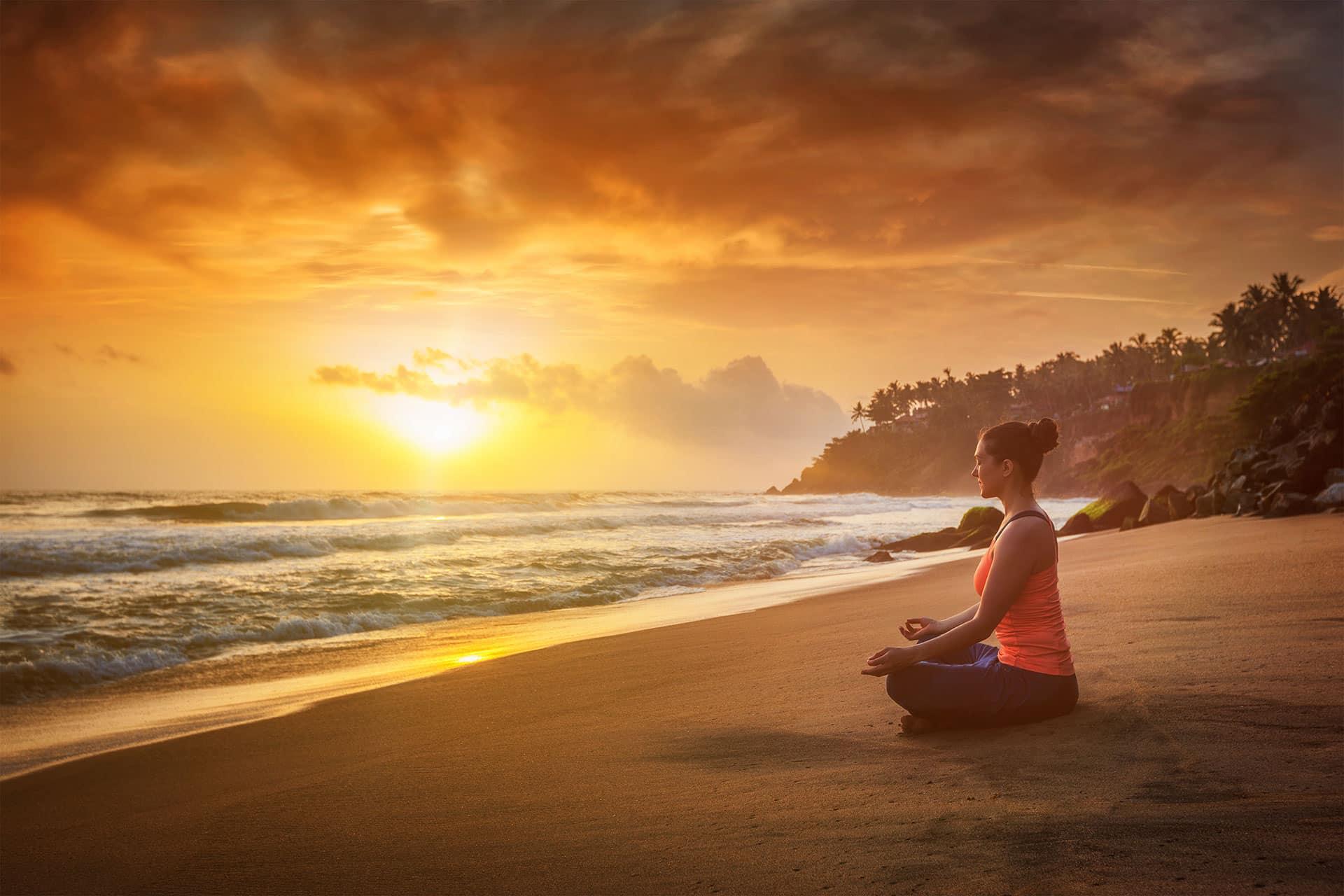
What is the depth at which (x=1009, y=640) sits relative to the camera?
4.07 metres

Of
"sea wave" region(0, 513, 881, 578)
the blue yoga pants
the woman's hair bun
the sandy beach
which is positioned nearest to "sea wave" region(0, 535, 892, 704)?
the sandy beach

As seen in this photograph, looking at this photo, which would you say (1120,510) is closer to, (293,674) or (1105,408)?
(293,674)

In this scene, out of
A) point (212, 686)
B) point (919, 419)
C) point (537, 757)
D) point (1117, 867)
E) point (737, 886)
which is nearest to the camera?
point (1117, 867)

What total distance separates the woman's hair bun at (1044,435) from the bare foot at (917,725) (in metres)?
1.41

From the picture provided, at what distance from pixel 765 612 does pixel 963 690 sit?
7202 mm

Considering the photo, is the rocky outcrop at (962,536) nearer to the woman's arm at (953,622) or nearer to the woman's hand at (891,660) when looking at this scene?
the woman's arm at (953,622)

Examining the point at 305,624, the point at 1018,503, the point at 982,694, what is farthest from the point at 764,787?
the point at 305,624

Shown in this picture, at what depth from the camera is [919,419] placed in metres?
180

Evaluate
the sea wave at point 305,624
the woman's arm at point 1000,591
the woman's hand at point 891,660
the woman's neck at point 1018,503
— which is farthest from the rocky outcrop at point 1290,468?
the woman's hand at point 891,660

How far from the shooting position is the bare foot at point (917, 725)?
4.03 metres

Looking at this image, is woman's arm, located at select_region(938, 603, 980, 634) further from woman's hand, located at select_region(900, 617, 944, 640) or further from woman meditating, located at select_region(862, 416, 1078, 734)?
woman meditating, located at select_region(862, 416, 1078, 734)

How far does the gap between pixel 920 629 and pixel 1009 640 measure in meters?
0.48

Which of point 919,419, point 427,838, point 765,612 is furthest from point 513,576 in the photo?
point 919,419

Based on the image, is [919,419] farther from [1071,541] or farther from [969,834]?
[969,834]
